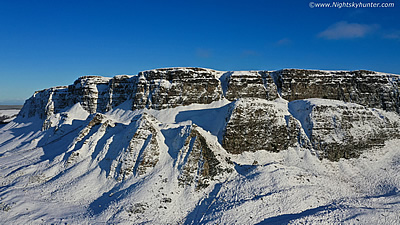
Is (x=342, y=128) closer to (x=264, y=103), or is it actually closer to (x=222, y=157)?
(x=264, y=103)

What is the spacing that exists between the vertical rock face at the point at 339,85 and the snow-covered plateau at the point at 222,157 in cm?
21

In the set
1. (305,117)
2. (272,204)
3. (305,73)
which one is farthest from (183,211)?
(305,73)

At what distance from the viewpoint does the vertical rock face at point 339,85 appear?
145ft

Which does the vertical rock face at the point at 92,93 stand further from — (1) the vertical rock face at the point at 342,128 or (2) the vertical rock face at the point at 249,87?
(1) the vertical rock face at the point at 342,128

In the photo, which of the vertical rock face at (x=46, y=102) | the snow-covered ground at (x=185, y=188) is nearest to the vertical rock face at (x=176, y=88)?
the snow-covered ground at (x=185, y=188)

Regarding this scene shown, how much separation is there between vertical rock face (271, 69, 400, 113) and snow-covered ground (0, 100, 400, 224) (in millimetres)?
12325

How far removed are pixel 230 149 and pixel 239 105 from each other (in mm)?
6569

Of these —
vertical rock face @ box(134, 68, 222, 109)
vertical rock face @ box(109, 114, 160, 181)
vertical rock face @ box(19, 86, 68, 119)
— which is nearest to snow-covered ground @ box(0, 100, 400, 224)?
vertical rock face @ box(109, 114, 160, 181)

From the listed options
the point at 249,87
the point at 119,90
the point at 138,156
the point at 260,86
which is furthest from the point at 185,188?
the point at 119,90

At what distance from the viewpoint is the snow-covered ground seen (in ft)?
67.4

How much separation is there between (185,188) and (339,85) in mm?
39327

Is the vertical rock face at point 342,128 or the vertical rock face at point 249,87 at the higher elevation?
the vertical rock face at point 249,87

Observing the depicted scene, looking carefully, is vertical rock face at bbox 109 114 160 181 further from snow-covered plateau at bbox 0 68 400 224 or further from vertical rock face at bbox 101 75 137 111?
vertical rock face at bbox 101 75 137 111

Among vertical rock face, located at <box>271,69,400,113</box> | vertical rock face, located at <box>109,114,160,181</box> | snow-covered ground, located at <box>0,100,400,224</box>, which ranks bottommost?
snow-covered ground, located at <box>0,100,400,224</box>
